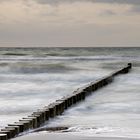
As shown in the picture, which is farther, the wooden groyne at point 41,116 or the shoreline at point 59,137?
the shoreline at point 59,137

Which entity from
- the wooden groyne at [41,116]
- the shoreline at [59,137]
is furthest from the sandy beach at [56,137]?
the wooden groyne at [41,116]

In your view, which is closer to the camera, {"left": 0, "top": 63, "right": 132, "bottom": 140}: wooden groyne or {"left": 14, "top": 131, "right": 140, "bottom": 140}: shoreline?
{"left": 0, "top": 63, "right": 132, "bottom": 140}: wooden groyne

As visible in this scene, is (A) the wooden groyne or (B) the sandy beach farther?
(B) the sandy beach

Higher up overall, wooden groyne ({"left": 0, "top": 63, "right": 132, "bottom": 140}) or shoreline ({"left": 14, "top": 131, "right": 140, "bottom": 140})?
wooden groyne ({"left": 0, "top": 63, "right": 132, "bottom": 140})

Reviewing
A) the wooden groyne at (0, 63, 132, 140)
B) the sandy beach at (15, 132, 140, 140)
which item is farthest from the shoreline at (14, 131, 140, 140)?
the wooden groyne at (0, 63, 132, 140)

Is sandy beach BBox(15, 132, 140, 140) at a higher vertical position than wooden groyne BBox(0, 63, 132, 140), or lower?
lower

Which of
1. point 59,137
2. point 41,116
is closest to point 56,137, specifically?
point 59,137

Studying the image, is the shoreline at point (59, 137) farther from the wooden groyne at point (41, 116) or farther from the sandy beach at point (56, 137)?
the wooden groyne at point (41, 116)

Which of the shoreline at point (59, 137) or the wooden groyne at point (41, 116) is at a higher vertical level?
the wooden groyne at point (41, 116)

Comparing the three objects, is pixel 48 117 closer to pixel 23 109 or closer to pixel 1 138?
pixel 23 109

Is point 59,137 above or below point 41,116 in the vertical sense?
below

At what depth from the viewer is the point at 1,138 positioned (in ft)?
27.9

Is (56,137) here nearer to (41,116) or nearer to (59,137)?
(59,137)

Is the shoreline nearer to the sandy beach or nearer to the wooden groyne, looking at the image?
the sandy beach
